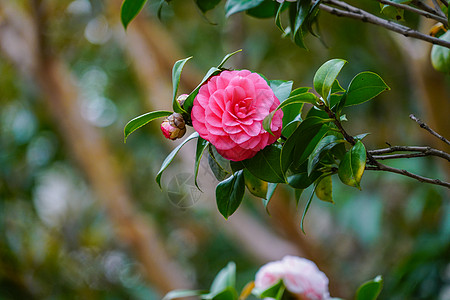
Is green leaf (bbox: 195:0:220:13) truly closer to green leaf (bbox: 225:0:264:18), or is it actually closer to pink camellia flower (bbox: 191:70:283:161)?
green leaf (bbox: 225:0:264:18)

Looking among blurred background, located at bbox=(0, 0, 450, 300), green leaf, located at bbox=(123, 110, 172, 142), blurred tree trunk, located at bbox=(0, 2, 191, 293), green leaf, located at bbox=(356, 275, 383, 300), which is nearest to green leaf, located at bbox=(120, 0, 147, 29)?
green leaf, located at bbox=(123, 110, 172, 142)

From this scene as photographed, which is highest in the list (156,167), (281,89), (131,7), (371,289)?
(131,7)

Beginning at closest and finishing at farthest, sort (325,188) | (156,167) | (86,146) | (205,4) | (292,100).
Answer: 1. (292,100)
2. (325,188)
3. (205,4)
4. (86,146)
5. (156,167)

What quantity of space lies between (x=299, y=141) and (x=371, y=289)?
266 mm

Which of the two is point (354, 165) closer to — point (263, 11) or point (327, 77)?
point (327, 77)

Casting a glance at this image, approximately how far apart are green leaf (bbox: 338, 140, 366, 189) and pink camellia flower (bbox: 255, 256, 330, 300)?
0.26 metres

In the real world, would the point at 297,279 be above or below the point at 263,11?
below

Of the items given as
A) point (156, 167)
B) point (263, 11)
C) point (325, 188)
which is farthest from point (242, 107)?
point (156, 167)

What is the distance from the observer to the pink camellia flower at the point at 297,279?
1.90 ft

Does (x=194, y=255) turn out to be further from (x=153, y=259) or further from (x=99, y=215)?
(x=153, y=259)

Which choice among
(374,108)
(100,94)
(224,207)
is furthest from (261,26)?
(224,207)

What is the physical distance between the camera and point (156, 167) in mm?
2488

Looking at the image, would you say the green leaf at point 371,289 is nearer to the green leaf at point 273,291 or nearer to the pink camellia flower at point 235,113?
the green leaf at point 273,291

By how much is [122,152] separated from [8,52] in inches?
38.0
